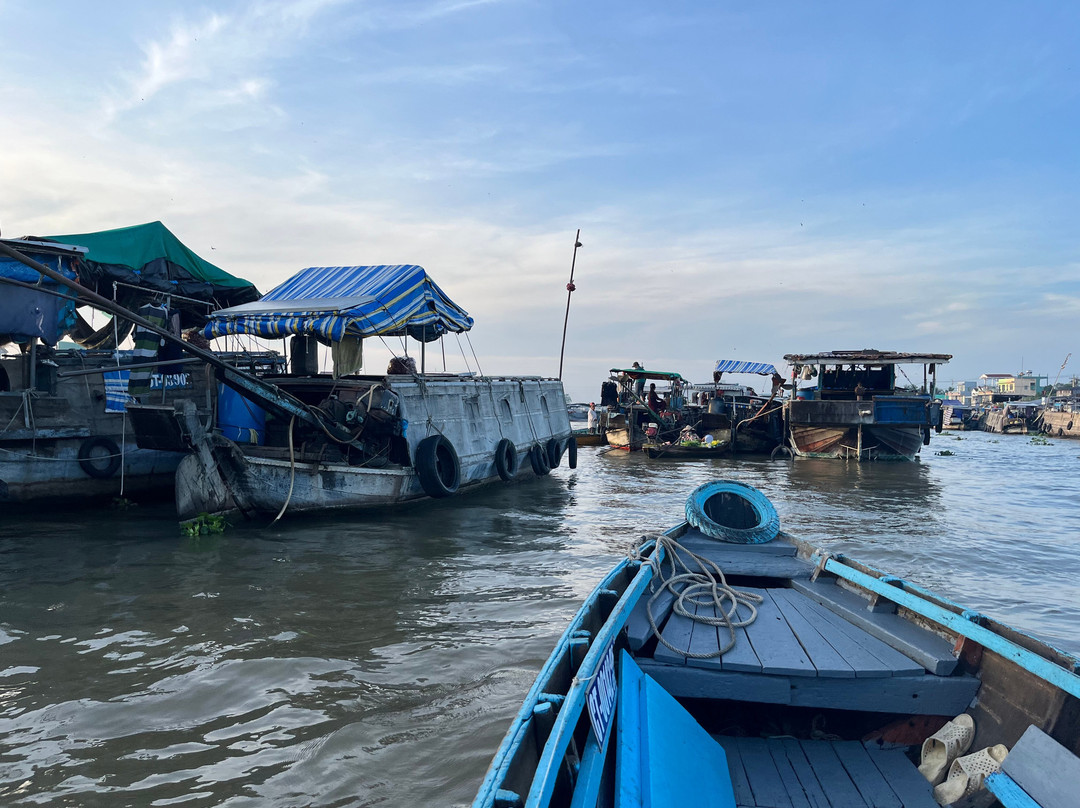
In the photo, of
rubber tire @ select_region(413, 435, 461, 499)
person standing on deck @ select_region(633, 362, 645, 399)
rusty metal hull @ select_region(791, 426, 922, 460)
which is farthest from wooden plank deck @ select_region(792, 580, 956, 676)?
person standing on deck @ select_region(633, 362, 645, 399)

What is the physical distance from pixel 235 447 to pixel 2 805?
6.50 meters

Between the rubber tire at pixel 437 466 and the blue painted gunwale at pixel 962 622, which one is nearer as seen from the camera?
the blue painted gunwale at pixel 962 622

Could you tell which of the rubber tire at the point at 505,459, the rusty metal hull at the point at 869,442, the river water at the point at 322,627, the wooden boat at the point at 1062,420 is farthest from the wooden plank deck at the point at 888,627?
the wooden boat at the point at 1062,420

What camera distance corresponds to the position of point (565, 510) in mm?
13141

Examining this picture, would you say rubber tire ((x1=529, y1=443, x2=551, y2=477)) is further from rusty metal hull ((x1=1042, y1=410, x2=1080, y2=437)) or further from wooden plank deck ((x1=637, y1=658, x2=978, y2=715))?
rusty metal hull ((x1=1042, y1=410, x2=1080, y2=437))

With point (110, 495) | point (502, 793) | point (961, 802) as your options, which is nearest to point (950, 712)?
point (961, 802)

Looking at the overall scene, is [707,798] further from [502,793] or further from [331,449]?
[331,449]

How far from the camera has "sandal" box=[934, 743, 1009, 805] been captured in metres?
3.05

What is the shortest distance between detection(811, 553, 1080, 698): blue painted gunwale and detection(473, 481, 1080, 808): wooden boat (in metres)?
0.01

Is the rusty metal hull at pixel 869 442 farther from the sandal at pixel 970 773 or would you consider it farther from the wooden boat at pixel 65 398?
the sandal at pixel 970 773

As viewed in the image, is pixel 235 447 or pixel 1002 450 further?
pixel 1002 450

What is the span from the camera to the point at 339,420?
1109cm

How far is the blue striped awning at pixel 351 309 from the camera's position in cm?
1142

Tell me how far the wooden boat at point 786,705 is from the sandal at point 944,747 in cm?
1
